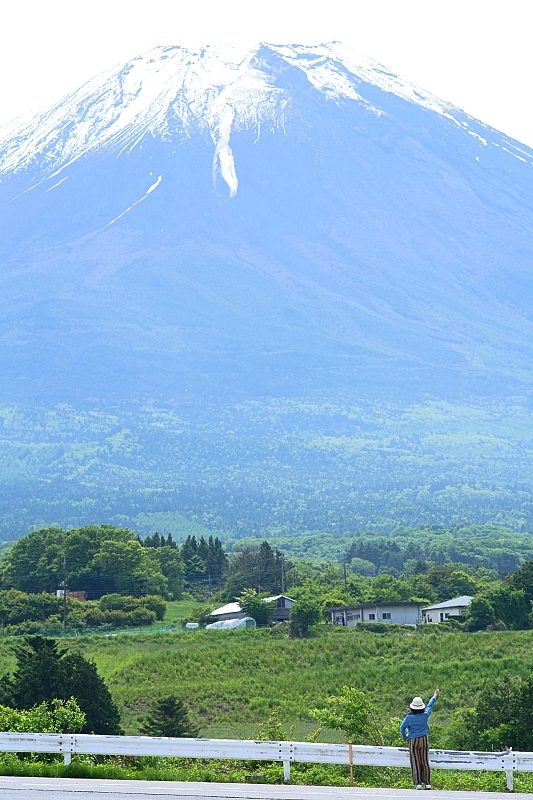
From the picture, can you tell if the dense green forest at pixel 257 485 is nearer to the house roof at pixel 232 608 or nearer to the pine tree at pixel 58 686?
the house roof at pixel 232 608

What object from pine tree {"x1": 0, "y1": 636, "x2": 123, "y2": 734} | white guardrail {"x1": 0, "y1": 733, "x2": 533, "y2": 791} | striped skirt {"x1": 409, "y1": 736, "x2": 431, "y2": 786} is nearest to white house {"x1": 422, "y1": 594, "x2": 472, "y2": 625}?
pine tree {"x1": 0, "y1": 636, "x2": 123, "y2": 734}

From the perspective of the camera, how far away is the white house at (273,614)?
6612 cm

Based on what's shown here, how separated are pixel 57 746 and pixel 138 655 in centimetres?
3067

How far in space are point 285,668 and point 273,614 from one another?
742 inches

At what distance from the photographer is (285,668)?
48.2m

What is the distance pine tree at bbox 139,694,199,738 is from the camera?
113 ft

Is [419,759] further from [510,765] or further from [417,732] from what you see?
[510,765]

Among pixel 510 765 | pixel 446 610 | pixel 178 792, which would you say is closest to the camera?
pixel 178 792

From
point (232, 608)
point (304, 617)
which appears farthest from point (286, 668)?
point (232, 608)

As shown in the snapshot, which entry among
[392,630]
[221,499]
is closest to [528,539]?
[221,499]

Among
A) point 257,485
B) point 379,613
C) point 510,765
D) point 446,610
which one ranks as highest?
point 257,485

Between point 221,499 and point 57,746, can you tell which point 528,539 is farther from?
point 57,746

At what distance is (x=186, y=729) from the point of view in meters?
35.0

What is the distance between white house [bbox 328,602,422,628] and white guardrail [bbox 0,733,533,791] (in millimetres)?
46412
